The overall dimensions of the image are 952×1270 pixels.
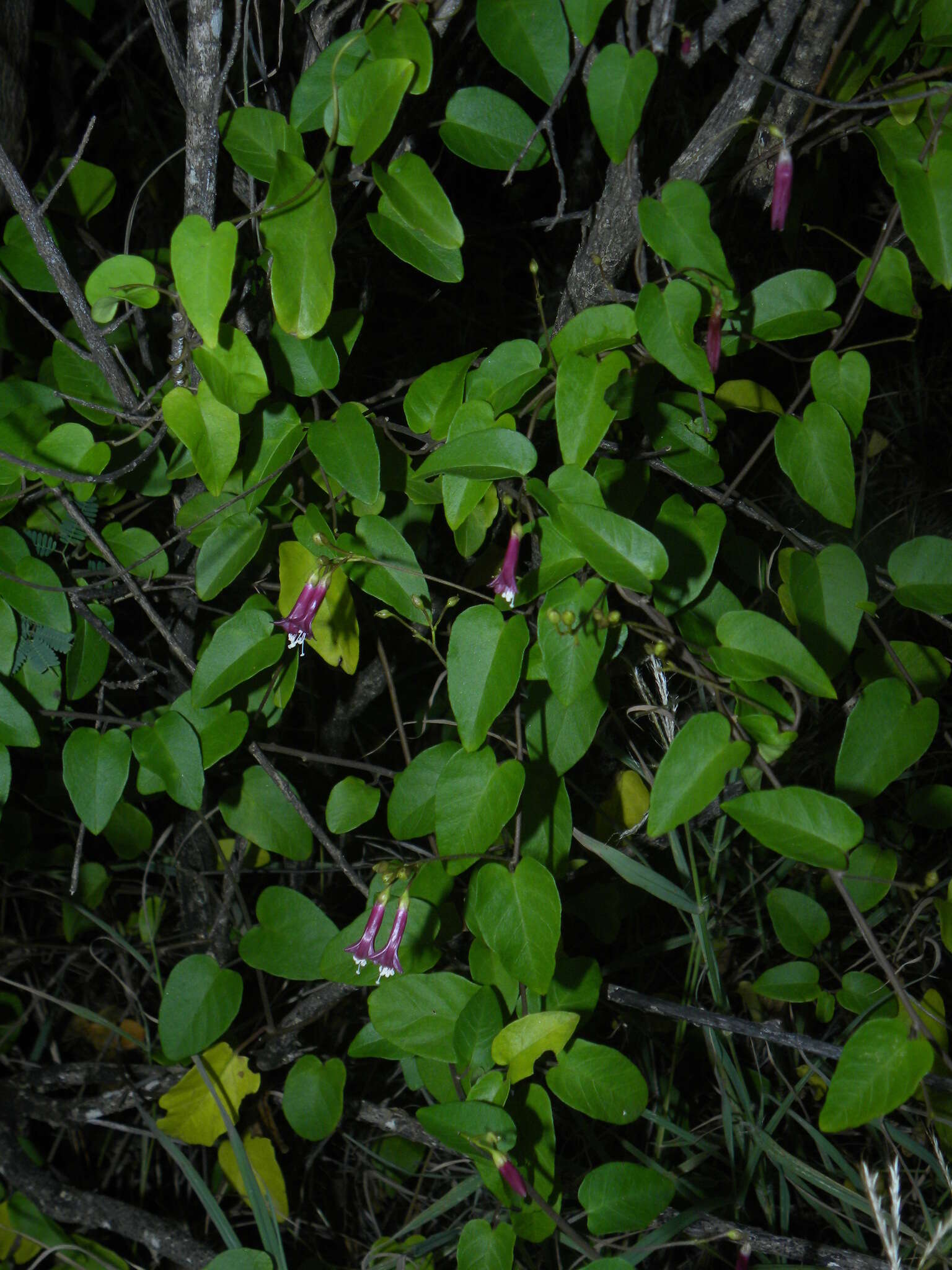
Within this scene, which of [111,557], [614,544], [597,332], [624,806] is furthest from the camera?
[624,806]

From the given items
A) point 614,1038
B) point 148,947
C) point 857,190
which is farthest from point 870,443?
point 148,947

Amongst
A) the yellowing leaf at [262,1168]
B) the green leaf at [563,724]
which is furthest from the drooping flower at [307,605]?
the yellowing leaf at [262,1168]

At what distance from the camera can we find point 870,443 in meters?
1.64

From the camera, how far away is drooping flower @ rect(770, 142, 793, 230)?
0.77 metres

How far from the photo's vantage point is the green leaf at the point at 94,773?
0.91 meters

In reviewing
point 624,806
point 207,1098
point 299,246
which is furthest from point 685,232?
point 207,1098

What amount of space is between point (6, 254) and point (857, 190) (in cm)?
148

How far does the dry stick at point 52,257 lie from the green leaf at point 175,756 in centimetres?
36

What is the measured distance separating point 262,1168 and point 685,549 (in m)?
0.97

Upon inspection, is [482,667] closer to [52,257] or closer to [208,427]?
[208,427]

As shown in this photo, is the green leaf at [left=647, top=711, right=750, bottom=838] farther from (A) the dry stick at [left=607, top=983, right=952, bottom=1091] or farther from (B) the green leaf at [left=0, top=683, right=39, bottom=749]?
(B) the green leaf at [left=0, top=683, right=39, bottom=749]

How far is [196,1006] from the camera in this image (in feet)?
3.63

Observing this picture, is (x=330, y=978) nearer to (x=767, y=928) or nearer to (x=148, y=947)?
(x=148, y=947)

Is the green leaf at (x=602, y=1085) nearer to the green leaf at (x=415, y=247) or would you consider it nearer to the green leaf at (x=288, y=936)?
the green leaf at (x=288, y=936)
